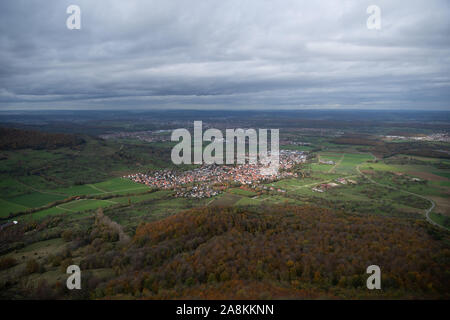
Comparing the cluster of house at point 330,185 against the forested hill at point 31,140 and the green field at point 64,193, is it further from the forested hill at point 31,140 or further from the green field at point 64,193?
the forested hill at point 31,140

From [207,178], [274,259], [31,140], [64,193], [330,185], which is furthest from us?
[31,140]

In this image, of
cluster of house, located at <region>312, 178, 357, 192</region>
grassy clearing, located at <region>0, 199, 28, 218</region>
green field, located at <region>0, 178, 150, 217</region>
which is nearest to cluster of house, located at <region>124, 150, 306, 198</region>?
green field, located at <region>0, 178, 150, 217</region>

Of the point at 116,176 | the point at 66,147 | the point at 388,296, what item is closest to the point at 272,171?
the point at 116,176

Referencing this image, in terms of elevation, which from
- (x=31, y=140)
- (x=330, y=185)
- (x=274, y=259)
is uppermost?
(x=31, y=140)

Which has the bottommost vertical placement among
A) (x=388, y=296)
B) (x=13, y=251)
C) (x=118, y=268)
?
(x=13, y=251)

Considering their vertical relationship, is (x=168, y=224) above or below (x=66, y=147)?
below

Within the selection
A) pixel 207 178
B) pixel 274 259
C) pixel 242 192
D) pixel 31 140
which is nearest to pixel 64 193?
pixel 207 178

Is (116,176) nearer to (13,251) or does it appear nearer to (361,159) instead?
(13,251)

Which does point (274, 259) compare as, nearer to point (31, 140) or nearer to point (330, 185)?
point (330, 185)
